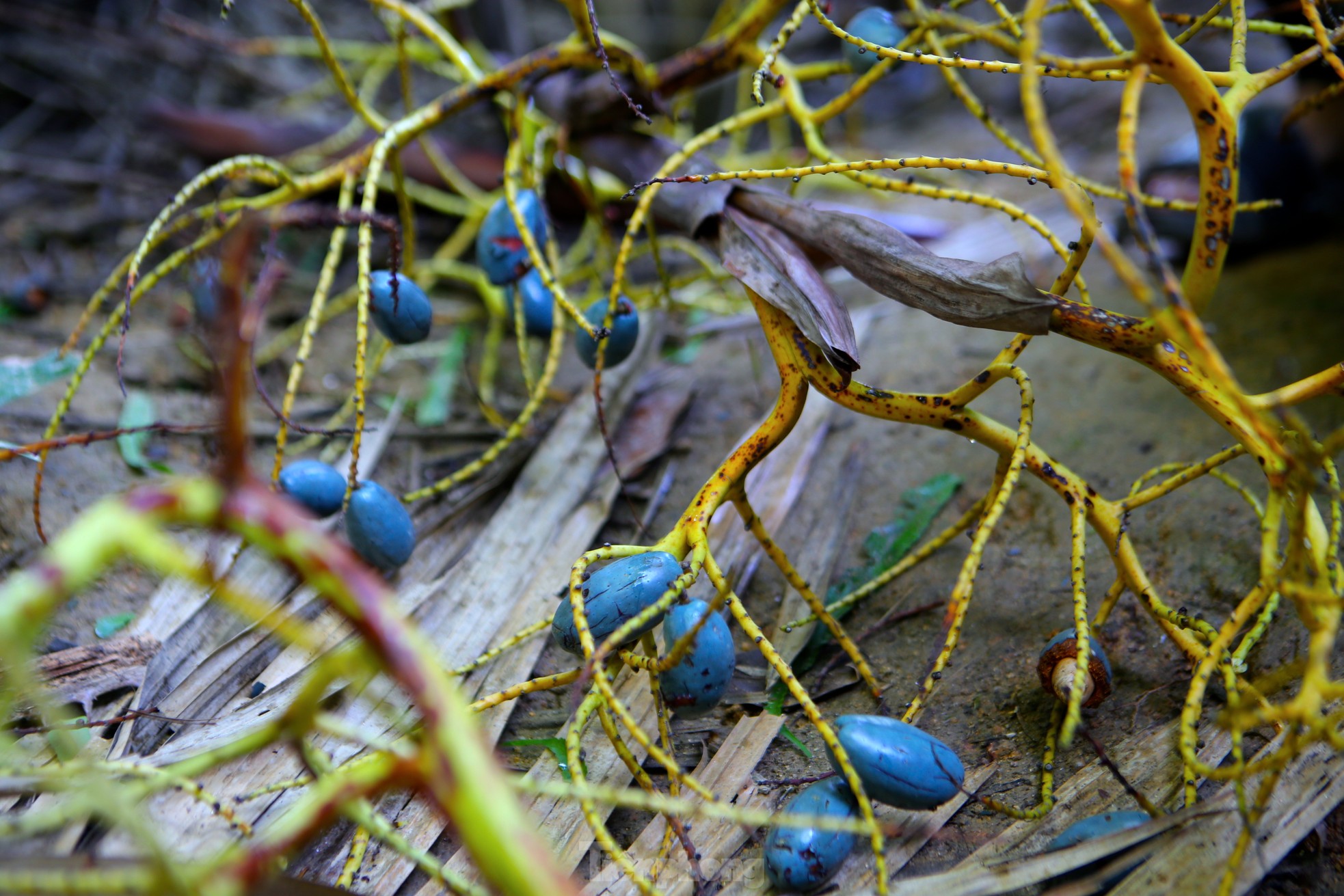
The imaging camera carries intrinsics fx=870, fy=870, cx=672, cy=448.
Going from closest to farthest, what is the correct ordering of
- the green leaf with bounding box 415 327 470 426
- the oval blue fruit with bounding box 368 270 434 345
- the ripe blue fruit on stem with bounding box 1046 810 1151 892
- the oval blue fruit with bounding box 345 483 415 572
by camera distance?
the ripe blue fruit on stem with bounding box 1046 810 1151 892 → the oval blue fruit with bounding box 345 483 415 572 → the oval blue fruit with bounding box 368 270 434 345 → the green leaf with bounding box 415 327 470 426

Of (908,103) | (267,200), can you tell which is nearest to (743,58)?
(267,200)

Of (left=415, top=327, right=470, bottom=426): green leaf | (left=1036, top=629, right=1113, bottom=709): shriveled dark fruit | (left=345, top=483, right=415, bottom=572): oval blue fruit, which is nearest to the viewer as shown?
(left=1036, top=629, right=1113, bottom=709): shriveled dark fruit

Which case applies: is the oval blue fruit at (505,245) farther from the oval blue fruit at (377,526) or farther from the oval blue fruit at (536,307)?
the oval blue fruit at (377,526)

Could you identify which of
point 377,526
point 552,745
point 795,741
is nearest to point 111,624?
point 377,526

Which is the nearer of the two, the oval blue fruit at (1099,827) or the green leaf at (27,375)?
the oval blue fruit at (1099,827)

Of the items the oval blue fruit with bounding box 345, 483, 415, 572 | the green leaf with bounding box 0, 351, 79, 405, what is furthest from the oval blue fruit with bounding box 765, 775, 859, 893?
the green leaf with bounding box 0, 351, 79, 405

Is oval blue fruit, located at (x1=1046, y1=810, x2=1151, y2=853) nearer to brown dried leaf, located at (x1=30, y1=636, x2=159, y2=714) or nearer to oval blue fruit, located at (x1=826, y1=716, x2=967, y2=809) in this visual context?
oval blue fruit, located at (x1=826, y1=716, x2=967, y2=809)

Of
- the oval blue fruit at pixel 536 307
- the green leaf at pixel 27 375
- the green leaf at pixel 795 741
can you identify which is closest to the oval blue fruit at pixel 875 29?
the oval blue fruit at pixel 536 307
